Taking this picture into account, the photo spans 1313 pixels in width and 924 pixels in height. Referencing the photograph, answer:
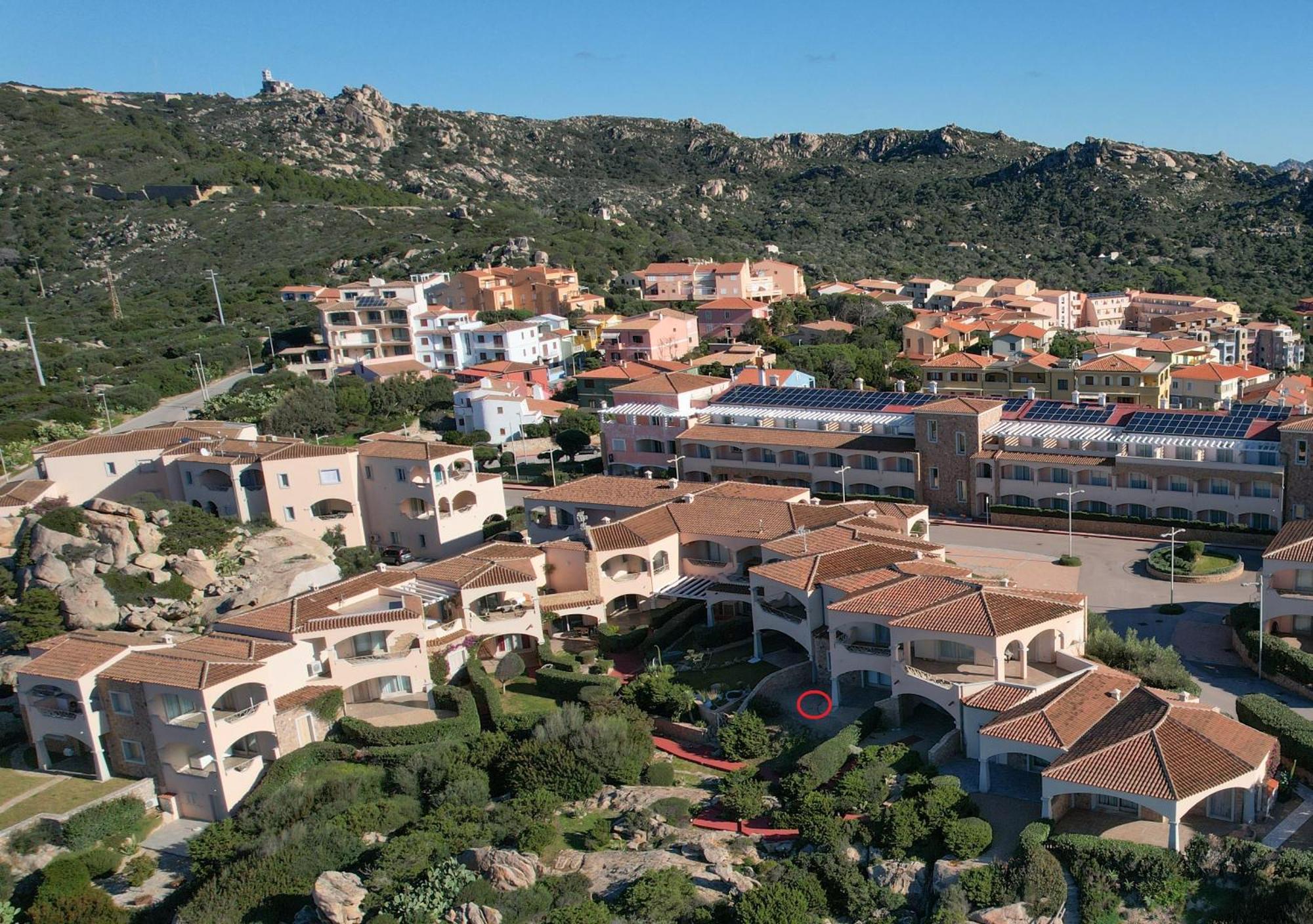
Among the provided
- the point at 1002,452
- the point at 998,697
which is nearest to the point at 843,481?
the point at 1002,452

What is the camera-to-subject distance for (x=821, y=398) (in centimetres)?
6844

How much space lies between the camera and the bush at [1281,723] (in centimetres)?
3114

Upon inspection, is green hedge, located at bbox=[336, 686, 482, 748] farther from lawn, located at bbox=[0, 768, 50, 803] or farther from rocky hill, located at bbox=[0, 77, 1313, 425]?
rocky hill, located at bbox=[0, 77, 1313, 425]

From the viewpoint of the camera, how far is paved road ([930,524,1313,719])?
38.2 meters

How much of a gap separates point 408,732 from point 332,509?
22364 millimetres

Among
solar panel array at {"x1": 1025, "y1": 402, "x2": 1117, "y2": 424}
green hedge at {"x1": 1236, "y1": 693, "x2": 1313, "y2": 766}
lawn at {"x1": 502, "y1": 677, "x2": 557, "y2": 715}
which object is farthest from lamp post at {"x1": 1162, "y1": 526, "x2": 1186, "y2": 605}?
lawn at {"x1": 502, "y1": 677, "x2": 557, "y2": 715}

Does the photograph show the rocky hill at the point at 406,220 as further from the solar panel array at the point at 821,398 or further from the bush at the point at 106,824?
the bush at the point at 106,824

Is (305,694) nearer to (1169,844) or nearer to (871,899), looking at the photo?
(871,899)

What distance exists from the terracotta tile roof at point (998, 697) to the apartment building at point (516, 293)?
81.4 meters

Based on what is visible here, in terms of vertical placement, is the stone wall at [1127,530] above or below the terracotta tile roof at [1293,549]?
below

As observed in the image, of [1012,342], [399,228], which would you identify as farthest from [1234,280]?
[399,228]

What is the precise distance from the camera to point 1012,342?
9819 cm

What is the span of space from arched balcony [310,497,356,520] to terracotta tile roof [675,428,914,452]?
19.6 metres

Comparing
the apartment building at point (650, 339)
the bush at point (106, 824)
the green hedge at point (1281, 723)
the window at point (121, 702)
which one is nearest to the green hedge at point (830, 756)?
the green hedge at point (1281, 723)
